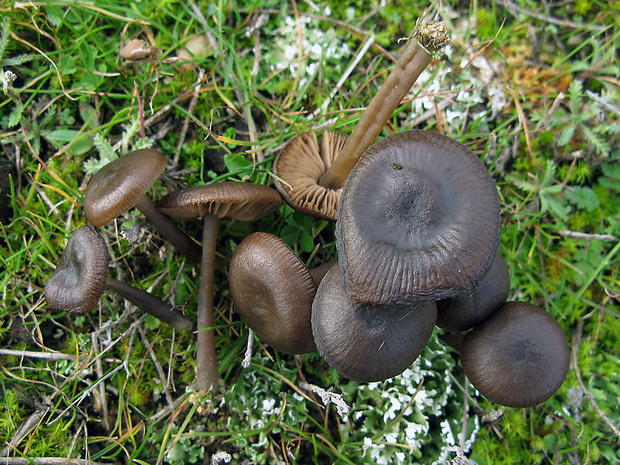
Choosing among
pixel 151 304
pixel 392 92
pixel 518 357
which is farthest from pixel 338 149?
pixel 518 357

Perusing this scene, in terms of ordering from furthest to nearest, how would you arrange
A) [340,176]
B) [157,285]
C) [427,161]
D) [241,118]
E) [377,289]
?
[241,118], [157,285], [340,176], [427,161], [377,289]

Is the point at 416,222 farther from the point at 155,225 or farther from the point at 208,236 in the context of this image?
the point at 155,225

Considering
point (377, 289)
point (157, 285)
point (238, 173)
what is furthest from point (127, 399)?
point (377, 289)

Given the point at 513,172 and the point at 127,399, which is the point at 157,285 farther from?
the point at 513,172

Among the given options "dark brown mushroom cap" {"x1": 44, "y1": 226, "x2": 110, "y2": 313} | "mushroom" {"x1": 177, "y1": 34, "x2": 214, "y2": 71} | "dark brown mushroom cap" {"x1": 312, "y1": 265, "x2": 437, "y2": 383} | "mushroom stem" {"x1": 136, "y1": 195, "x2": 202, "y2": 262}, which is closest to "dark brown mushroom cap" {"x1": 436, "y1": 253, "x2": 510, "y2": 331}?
"dark brown mushroom cap" {"x1": 312, "y1": 265, "x2": 437, "y2": 383}

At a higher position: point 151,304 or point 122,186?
point 122,186

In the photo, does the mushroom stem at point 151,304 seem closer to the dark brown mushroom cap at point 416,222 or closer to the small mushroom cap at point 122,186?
the small mushroom cap at point 122,186

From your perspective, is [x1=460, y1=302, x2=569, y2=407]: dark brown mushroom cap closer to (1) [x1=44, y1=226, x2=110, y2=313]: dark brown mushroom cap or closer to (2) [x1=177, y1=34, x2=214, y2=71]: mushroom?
(1) [x1=44, y1=226, x2=110, y2=313]: dark brown mushroom cap

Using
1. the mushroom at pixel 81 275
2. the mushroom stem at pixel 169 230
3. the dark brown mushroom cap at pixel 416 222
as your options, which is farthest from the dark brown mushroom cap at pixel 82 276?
the dark brown mushroom cap at pixel 416 222
